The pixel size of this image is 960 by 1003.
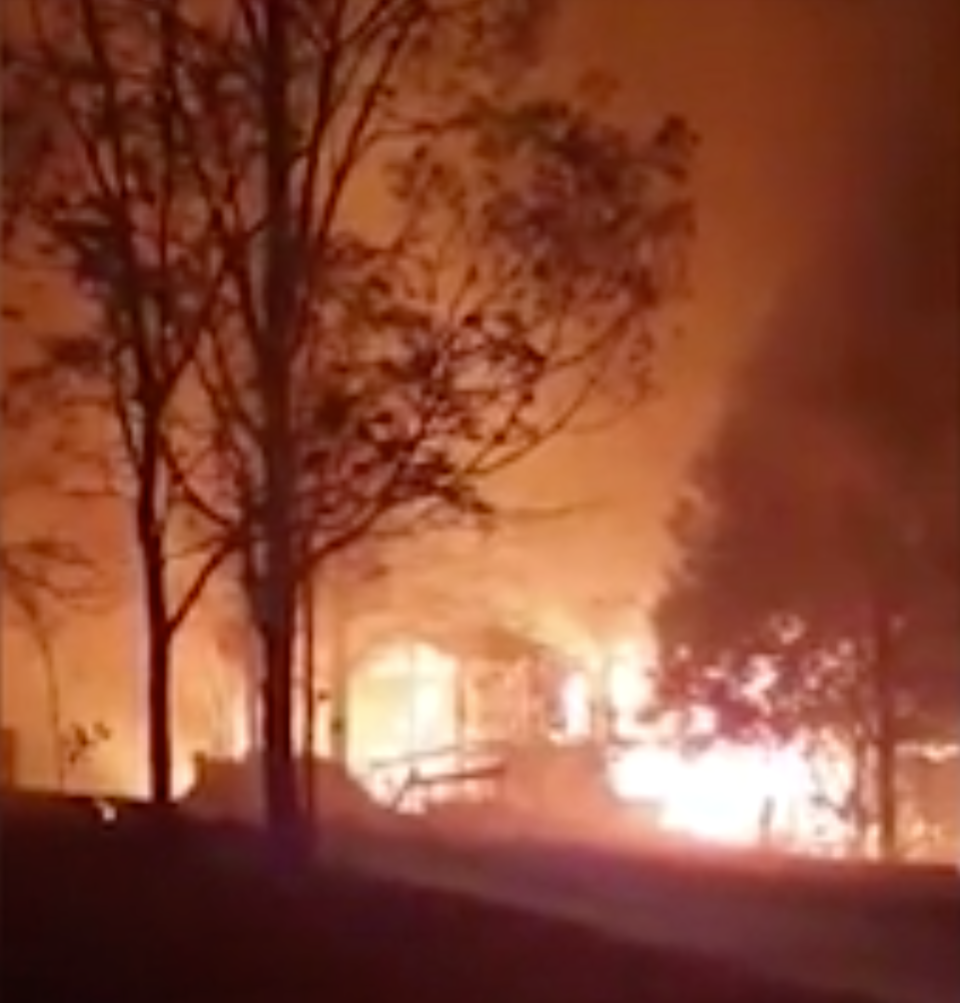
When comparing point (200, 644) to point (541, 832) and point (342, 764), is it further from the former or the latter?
point (541, 832)

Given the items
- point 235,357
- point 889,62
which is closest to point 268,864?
point 235,357

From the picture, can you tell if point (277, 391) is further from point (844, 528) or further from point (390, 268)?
point (844, 528)

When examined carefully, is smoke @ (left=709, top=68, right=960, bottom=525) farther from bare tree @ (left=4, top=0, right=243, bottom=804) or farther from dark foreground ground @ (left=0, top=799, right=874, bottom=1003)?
dark foreground ground @ (left=0, top=799, right=874, bottom=1003)

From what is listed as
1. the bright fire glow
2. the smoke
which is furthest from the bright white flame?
the smoke

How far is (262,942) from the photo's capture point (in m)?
5.15

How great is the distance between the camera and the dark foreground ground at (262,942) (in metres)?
4.95

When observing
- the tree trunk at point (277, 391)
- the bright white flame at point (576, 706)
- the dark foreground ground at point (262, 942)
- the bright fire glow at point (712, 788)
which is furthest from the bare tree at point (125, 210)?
the bright fire glow at point (712, 788)

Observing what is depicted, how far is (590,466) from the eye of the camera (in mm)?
6664

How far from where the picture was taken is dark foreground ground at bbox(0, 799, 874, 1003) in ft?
16.3

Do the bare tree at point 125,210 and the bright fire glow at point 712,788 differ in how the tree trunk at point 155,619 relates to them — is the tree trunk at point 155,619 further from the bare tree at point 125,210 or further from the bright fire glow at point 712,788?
the bright fire glow at point 712,788

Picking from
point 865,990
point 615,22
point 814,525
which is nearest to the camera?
point 865,990

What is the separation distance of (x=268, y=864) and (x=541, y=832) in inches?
45.6

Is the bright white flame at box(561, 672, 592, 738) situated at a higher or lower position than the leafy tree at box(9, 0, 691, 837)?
lower

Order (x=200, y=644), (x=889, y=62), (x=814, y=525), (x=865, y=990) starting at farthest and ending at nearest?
1. (x=814, y=525)
2. (x=889, y=62)
3. (x=200, y=644)
4. (x=865, y=990)
